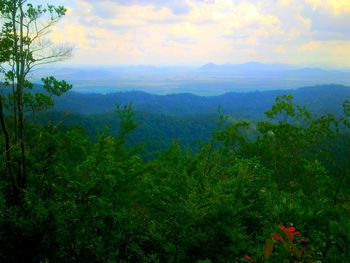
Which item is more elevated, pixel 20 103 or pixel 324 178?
pixel 20 103

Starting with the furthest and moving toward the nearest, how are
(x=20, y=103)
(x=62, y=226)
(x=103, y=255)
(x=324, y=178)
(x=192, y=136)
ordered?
(x=192, y=136)
(x=324, y=178)
(x=20, y=103)
(x=62, y=226)
(x=103, y=255)

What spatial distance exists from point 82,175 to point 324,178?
10.3 metres

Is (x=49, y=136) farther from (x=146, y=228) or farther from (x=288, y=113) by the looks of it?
(x=288, y=113)

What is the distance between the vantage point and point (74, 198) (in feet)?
20.9

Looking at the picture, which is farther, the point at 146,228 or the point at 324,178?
the point at 324,178

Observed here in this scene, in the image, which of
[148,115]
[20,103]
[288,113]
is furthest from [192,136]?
[20,103]

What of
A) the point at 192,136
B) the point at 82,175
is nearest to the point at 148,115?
the point at 192,136

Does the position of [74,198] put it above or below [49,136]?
below

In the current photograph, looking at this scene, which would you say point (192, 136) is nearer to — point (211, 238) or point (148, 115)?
point (148, 115)

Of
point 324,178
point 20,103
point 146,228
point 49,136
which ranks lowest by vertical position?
point 324,178

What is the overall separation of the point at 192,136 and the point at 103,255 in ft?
293

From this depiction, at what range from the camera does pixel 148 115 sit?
347 ft

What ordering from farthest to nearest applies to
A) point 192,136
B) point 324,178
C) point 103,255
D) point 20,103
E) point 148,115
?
point 148,115 → point 192,136 → point 324,178 → point 20,103 → point 103,255

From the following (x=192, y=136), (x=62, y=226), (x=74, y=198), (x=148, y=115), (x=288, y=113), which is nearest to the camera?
(x=62, y=226)
